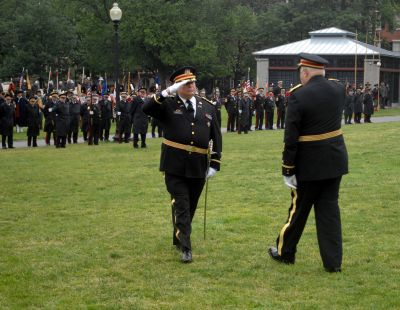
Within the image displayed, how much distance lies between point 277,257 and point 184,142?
5.49 ft

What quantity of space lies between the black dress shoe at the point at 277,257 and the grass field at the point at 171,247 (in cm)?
9

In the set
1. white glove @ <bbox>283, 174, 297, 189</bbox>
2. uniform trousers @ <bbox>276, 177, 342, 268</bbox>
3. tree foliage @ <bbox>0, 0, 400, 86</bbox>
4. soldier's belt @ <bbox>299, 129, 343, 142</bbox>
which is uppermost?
tree foliage @ <bbox>0, 0, 400, 86</bbox>

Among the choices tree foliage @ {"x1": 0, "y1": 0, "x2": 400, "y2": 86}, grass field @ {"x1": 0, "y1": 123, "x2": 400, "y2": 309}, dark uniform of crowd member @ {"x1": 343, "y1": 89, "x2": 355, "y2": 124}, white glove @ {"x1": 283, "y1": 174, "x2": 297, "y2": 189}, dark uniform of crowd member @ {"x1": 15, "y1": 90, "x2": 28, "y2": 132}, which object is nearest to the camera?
grass field @ {"x1": 0, "y1": 123, "x2": 400, "y2": 309}

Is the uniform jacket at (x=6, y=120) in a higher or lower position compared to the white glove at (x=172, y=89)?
Result: lower

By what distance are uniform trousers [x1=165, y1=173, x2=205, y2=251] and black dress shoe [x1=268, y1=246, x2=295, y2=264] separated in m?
0.88

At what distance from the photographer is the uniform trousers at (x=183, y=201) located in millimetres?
8680

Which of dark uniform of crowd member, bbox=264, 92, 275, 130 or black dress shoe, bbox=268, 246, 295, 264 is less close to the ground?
dark uniform of crowd member, bbox=264, 92, 275, 130

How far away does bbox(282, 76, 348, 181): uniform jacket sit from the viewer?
792 cm

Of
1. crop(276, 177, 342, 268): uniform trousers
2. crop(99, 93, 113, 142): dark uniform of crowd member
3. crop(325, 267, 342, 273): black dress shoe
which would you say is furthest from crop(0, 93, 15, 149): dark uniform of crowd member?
crop(325, 267, 342, 273): black dress shoe

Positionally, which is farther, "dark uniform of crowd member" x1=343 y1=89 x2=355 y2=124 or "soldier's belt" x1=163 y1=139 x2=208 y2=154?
"dark uniform of crowd member" x1=343 y1=89 x2=355 y2=124

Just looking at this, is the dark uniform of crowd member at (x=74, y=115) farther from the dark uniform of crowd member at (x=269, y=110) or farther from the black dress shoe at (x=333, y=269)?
the black dress shoe at (x=333, y=269)

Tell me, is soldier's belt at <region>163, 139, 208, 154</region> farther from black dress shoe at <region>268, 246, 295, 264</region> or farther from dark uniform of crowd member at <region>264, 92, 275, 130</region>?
dark uniform of crowd member at <region>264, 92, 275, 130</region>

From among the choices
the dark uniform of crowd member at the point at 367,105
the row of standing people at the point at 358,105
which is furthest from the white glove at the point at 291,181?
the dark uniform of crowd member at the point at 367,105

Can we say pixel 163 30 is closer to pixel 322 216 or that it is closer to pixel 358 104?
pixel 358 104
